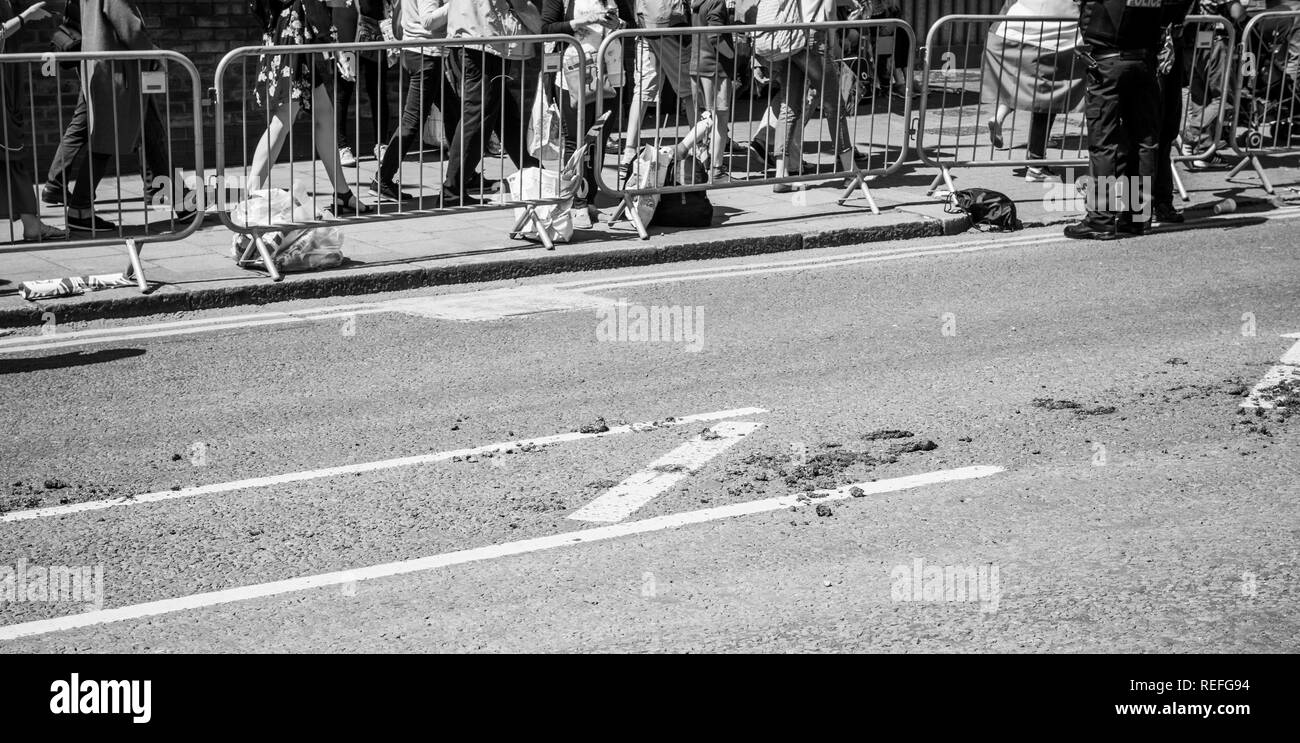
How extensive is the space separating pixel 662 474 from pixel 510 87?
6.43 meters

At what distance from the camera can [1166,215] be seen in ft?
38.2

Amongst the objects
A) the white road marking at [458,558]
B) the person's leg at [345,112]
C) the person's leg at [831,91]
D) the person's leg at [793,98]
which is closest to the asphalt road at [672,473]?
the white road marking at [458,558]

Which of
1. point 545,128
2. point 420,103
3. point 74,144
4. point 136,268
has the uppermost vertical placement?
point 420,103

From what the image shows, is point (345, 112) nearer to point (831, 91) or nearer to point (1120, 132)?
point (831, 91)

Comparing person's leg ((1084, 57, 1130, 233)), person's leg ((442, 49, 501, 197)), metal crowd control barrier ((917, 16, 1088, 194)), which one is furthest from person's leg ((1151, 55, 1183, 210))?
person's leg ((442, 49, 501, 197))

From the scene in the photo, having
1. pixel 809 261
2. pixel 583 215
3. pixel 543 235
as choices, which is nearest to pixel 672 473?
pixel 543 235

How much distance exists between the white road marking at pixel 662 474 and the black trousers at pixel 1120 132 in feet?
18.0

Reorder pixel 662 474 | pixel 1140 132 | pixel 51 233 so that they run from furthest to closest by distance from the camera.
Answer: pixel 1140 132, pixel 51 233, pixel 662 474

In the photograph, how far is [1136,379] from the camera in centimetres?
744

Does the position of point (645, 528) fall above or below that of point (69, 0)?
below

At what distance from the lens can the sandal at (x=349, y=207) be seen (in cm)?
1040
